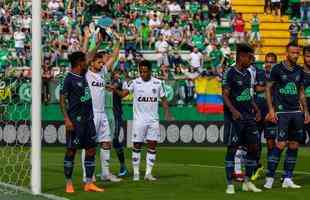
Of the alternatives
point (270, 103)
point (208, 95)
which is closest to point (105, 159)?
point (270, 103)

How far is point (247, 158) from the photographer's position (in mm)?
14320

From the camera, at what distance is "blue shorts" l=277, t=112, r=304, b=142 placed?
14.4 metres

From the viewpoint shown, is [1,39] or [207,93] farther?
[207,93]

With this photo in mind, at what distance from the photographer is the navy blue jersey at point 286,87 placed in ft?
47.5

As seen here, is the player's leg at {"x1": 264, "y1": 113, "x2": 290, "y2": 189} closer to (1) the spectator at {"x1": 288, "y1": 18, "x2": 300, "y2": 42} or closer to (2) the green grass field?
(2) the green grass field

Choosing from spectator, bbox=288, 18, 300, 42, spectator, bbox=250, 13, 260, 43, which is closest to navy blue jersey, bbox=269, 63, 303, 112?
spectator, bbox=250, 13, 260, 43

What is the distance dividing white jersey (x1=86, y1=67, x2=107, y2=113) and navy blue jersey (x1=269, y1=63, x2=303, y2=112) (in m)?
2.76

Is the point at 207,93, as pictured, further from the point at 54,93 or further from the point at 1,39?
the point at 1,39

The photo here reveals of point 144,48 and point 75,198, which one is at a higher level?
point 144,48

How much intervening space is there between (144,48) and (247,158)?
21367 millimetres

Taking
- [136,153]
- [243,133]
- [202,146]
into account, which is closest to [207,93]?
[202,146]

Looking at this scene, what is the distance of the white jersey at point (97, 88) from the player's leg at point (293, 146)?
3.04 m

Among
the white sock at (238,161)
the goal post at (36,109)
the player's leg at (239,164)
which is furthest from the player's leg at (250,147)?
the goal post at (36,109)

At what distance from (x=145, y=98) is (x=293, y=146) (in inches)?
109
